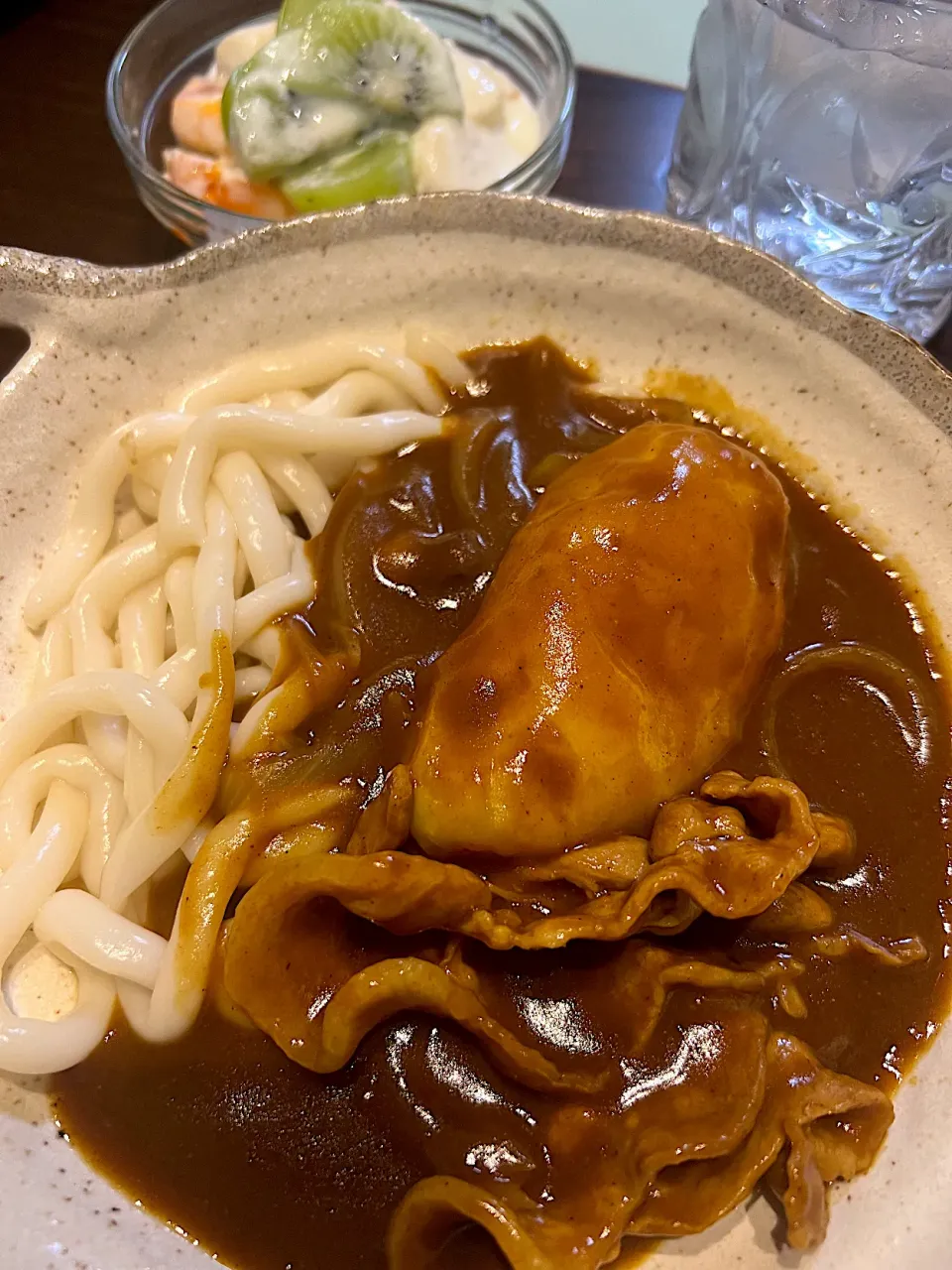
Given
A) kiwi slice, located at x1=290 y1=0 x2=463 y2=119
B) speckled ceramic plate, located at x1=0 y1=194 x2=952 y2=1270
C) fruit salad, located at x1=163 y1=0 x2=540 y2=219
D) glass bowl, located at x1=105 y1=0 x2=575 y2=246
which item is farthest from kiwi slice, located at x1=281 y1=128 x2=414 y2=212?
speckled ceramic plate, located at x1=0 y1=194 x2=952 y2=1270

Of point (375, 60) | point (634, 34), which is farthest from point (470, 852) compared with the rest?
point (634, 34)

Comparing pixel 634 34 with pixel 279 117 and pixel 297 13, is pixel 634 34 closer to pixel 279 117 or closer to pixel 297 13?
pixel 297 13

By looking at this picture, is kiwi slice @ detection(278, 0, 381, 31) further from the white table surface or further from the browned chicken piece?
the browned chicken piece

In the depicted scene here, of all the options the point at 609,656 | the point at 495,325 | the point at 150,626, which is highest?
the point at 495,325

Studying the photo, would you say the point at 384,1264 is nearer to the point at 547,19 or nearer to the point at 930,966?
the point at 930,966

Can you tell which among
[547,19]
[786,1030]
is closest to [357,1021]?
[786,1030]

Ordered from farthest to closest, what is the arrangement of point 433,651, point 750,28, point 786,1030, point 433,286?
point 750,28 < point 433,286 < point 433,651 < point 786,1030

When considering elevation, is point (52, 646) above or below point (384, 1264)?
above

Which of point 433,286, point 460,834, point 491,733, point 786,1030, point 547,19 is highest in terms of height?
point 547,19
